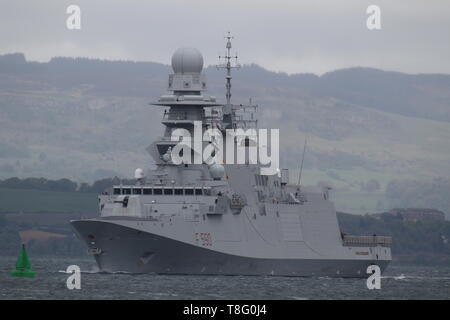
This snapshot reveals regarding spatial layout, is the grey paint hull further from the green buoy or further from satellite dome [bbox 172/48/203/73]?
satellite dome [bbox 172/48/203/73]

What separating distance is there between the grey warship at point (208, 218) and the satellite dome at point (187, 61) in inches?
2.1

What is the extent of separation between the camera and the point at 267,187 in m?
81.8

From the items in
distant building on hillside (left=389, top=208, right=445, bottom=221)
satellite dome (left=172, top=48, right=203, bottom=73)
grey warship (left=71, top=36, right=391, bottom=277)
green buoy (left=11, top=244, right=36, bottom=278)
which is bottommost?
green buoy (left=11, top=244, right=36, bottom=278)

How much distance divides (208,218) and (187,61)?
10.1 meters

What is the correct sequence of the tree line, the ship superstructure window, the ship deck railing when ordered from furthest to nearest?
the tree line, the ship deck railing, the ship superstructure window

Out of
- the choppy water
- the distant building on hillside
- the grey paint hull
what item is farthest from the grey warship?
the distant building on hillside

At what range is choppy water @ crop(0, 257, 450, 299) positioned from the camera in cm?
6200

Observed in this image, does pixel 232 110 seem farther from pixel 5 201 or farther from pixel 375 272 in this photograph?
pixel 5 201

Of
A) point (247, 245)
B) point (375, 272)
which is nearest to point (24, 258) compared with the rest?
point (247, 245)

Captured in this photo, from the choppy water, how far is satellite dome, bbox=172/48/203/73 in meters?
A: 12.0

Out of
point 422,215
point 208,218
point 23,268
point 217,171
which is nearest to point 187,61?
point 217,171

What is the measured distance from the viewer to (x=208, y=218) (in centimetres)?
7444

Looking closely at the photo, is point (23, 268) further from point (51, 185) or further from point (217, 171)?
point (51, 185)

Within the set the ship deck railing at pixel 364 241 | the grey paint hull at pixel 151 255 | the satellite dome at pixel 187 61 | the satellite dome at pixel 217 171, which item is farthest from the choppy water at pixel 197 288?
the satellite dome at pixel 187 61
